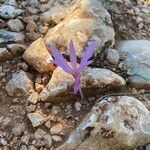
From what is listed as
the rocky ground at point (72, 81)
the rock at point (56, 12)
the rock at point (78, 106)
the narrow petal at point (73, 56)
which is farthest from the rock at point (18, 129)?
the rock at point (56, 12)

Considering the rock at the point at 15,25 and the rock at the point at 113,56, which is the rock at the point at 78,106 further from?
the rock at the point at 15,25

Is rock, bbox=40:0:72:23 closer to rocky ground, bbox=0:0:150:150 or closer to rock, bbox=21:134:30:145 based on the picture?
rocky ground, bbox=0:0:150:150

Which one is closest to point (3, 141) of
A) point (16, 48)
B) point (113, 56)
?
point (16, 48)

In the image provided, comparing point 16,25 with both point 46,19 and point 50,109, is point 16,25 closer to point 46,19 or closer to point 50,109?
point 46,19

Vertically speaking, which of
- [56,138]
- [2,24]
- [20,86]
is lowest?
[56,138]

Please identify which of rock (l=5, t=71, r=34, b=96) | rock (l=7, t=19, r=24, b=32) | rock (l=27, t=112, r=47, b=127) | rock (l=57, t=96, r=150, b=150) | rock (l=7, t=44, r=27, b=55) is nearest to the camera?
rock (l=57, t=96, r=150, b=150)

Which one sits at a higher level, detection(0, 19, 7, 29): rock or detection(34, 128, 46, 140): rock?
detection(0, 19, 7, 29): rock

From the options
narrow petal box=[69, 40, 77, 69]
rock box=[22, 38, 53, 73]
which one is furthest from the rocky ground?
narrow petal box=[69, 40, 77, 69]

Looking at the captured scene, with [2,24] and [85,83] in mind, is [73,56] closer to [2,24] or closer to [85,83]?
[85,83]
